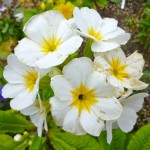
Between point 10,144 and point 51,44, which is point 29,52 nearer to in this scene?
point 51,44

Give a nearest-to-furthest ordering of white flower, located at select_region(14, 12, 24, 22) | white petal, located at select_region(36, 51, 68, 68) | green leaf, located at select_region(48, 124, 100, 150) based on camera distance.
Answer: white petal, located at select_region(36, 51, 68, 68) → green leaf, located at select_region(48, 124, 100, 150) → white flower, located at select_region(14, 12, 24, 22)

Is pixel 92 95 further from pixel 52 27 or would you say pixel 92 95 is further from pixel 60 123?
pixel 52 27

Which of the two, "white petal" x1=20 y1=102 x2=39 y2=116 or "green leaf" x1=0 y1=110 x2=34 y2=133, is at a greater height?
"white petal" x1=20 y1=102 x2=39 y2=116

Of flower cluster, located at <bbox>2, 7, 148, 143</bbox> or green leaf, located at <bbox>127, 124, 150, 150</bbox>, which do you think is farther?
green leaf, located at <bbox>127, 124, 150, 150</bbox>

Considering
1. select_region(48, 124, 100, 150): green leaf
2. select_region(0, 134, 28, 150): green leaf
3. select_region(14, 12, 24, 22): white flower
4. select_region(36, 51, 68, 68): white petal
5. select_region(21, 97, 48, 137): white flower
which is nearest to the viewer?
select_region(36, 51, 68, 68): white petal

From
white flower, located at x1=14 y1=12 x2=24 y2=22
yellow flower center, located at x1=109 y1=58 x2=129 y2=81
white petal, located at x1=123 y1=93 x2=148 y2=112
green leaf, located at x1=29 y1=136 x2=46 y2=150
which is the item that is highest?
yellow flower center, located at x1=109 y1=58 x2=129 y2=81

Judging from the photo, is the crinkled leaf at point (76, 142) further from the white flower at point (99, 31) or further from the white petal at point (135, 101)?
the white flower at point (99, 31)

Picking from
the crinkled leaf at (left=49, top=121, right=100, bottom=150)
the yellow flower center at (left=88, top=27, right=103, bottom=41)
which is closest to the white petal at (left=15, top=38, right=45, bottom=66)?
the yellow flower center at (left=88, top=27, right=103, bottom=41)

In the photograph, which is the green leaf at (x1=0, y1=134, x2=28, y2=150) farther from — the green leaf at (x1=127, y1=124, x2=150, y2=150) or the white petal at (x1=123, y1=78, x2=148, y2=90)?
the white petal at (x1=123, y1=78, x2=148, y2=90)
